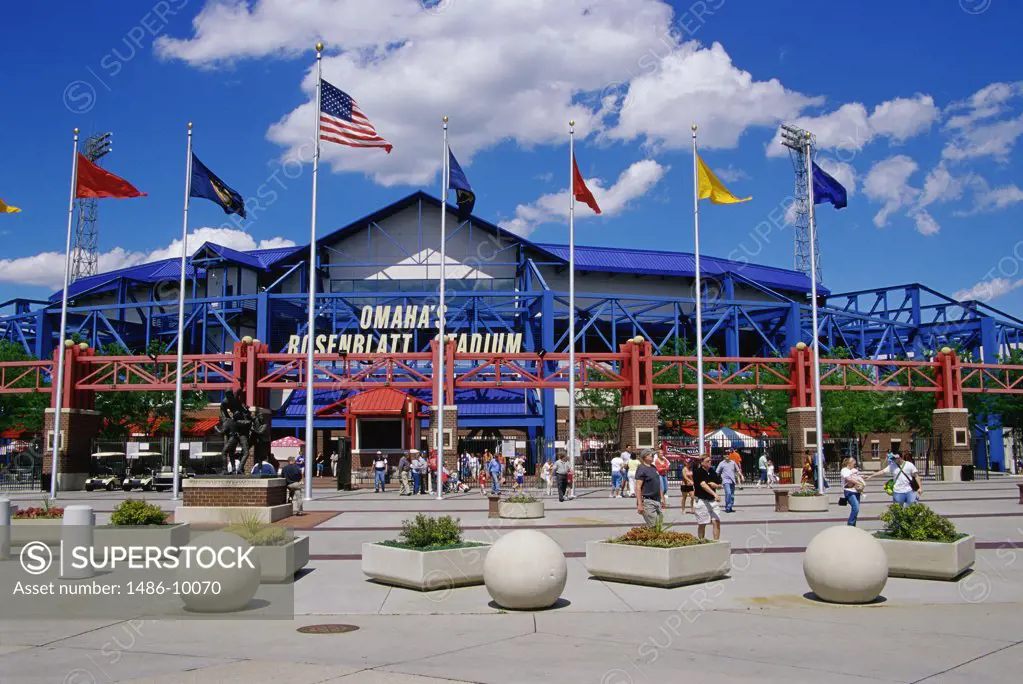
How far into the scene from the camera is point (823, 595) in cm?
1180

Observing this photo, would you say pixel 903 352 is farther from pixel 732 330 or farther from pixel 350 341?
pixel 350 341

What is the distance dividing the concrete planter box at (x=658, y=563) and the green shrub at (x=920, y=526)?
2714 millimetres

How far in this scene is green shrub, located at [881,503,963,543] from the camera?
13.6 m

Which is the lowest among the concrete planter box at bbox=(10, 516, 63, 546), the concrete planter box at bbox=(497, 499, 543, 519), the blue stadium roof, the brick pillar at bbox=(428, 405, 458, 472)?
the concrete planter box at bbox=(497, 499, 543, 519)

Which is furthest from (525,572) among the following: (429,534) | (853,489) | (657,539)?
(853,489)

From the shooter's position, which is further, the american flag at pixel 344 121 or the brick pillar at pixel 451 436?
Result: the brick pillar at pixel 451 436

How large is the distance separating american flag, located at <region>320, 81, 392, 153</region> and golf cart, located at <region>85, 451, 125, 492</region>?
18.7m

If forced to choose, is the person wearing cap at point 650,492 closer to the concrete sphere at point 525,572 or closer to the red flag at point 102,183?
the concrete sphere at point 525,572

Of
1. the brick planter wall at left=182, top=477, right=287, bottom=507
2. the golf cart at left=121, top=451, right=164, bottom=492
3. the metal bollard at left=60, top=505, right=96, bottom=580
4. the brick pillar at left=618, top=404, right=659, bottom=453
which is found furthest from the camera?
the brick pillar at left=618, top=404, right=659, bottom=453

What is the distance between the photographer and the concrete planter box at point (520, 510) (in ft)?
76.2

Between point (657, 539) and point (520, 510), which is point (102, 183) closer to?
point (520, 510)

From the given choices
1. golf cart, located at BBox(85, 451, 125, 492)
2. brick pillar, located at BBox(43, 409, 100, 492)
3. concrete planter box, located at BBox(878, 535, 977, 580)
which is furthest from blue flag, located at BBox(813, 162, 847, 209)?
brick pillar, located at BBox(43, 409, 100, 492)

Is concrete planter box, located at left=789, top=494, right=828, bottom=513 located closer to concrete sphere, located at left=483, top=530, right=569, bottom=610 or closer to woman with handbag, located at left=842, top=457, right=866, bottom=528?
woman with handbag, located at left=842, top=457, right=866, bottom=528

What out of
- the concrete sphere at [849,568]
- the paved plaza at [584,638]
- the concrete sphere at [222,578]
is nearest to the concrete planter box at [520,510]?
the paved plaza at [584,638]
